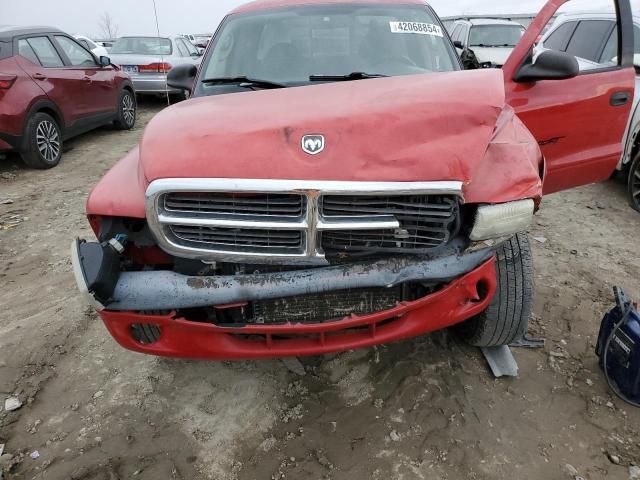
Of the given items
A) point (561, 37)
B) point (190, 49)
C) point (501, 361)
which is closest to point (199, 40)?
point (190, 49)

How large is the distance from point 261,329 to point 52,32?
7.14 metres

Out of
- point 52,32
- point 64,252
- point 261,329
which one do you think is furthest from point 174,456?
point 52,32

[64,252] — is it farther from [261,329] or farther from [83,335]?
[261,329]

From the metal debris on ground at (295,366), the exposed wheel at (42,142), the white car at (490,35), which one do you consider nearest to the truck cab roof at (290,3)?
the metal debris on ground at (295,366)

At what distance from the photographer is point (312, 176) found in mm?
1806

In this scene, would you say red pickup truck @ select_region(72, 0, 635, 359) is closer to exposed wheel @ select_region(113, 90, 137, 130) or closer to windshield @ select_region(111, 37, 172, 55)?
exposed wheel @ select_region(113, 90, 137, 130)

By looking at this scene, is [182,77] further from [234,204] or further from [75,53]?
[75,53]

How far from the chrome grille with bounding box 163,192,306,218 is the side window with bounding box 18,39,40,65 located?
19.6 feet

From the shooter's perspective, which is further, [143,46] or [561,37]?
[143,46]

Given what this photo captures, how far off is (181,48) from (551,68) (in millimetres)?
10768

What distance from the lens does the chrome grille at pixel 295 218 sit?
1.82 m

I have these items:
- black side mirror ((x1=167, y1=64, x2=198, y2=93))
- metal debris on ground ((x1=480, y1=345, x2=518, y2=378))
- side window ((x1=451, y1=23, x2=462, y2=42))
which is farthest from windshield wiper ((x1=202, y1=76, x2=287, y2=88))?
side window ((x1=451, y1=23, x2=462, y2=42))

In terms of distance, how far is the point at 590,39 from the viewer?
15.0ft

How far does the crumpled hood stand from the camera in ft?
6.03
